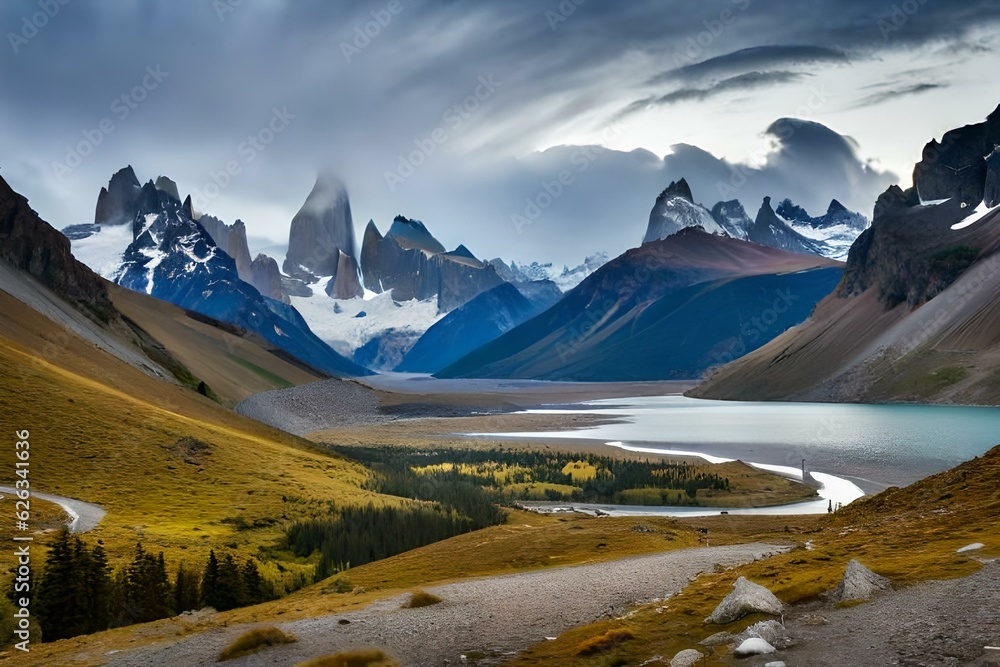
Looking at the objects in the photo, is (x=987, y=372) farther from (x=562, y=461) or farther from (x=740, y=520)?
(x=740, y=520)

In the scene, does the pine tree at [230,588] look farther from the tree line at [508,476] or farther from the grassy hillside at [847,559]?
the tree line at [508,476]

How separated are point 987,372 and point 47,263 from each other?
614 ft

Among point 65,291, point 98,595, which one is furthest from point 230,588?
point 65,291

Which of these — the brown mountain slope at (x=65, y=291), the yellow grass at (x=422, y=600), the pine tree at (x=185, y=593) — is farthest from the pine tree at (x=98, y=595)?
the brown mountain slope at (x=65, y=291)

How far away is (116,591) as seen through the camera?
30.5m

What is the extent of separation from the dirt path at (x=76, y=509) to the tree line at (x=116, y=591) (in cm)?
533

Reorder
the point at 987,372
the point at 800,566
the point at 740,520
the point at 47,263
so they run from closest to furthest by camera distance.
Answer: the point at 800,566 < the point at 740,520 < the point at 47,263 < the point at 987,372

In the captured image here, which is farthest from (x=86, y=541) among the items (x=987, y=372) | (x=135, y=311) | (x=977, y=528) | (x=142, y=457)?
(x=987, y=372)

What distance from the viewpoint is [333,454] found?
90375 mm

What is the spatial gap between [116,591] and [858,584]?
86.1 ft

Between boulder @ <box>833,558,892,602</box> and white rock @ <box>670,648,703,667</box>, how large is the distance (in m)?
4.01

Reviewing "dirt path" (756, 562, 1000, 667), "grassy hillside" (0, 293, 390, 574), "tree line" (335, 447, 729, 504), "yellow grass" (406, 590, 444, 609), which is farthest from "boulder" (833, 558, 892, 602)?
"tree line" (335, 447, 729, 504)

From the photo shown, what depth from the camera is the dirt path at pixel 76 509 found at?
39906mm

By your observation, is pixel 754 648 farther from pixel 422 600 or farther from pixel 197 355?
pixel 197 355
